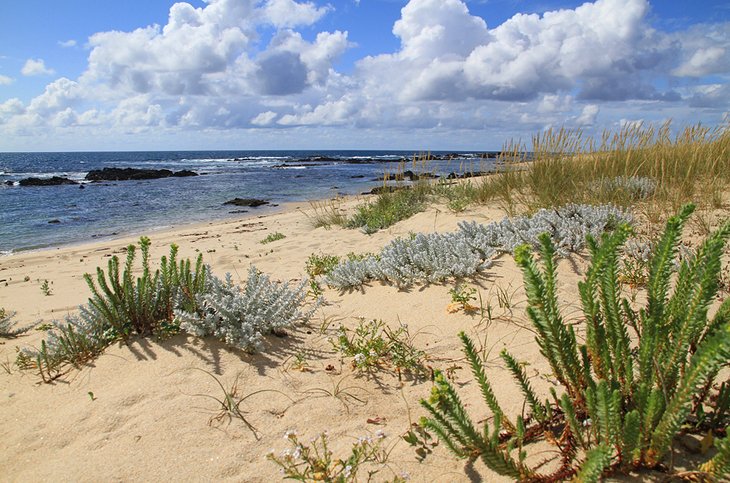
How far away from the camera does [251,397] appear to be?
283cm

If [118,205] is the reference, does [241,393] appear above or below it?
above

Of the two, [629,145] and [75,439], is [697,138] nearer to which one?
[629,145]

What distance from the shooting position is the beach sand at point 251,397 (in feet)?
7.63

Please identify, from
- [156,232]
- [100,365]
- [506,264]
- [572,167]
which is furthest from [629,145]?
[156,232]

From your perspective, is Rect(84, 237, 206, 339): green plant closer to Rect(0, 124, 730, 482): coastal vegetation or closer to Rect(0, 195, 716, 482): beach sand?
Rect(0, 124, 730, 482): coastal vegetation

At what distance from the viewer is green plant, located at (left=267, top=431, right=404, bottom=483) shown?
204 cm

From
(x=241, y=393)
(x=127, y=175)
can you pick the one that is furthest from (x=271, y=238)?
(x=127, y=175)

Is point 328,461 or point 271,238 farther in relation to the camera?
point 271,238

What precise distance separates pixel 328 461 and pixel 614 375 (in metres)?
1.30

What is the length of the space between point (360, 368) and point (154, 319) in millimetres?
1799

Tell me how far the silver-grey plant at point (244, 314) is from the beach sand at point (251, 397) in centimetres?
11

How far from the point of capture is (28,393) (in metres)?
3.06

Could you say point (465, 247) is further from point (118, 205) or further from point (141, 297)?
point (118, 205)

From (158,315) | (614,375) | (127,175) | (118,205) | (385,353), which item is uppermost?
(127,175)
